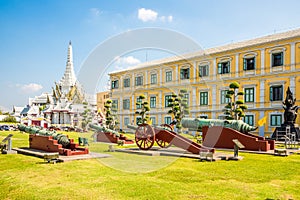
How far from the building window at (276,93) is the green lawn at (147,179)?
55.2ft

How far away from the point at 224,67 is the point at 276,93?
5796mm

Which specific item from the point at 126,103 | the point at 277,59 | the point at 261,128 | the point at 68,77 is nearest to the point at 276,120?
Result: the point at 261,128

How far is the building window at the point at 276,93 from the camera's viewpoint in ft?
84.6

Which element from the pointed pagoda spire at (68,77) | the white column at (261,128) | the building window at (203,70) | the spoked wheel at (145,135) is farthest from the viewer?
the pointed pagoda spire at (68,77)

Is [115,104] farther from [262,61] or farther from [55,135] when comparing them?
[55,135]

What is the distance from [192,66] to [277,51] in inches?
348

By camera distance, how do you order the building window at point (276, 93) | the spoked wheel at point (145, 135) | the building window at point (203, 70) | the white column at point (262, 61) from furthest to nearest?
the building window at point (203, 70)
the white column at point (262, 61)
the building window at point (276, 93)
the spoked wheel at point (145, 135)

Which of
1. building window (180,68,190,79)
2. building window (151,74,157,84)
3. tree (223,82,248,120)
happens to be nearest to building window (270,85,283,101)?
tree (223,82,248,120)

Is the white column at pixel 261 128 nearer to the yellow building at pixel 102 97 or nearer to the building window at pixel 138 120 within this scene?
the building window at pixel 138 120

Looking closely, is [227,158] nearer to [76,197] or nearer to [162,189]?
[162,189]

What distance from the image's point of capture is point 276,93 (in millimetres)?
26156

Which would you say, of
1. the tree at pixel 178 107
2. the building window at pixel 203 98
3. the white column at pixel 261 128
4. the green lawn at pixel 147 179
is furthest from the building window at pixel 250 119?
the green lawn at pixel 147 179

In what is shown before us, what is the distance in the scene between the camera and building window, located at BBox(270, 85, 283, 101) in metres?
25.8

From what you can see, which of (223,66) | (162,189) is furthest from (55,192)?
(223,66)
